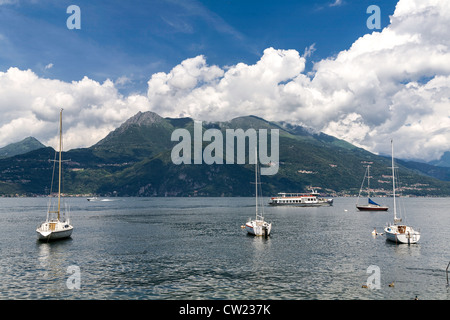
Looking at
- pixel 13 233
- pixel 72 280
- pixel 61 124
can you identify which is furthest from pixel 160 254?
pixel 13 233

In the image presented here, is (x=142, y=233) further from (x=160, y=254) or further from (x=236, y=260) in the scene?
(x=236, y=260)

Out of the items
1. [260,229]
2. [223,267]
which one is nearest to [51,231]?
[223,267]

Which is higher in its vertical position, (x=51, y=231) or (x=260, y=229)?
(x=51, y=231)

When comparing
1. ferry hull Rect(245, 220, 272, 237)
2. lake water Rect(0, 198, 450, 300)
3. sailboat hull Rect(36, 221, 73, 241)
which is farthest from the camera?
ferry hull Rect(245, 220, 272, 237)

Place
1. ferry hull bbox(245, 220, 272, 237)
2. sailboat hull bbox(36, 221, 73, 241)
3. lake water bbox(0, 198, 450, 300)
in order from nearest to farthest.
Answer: lake water bbox(0, 198, 450, 300) → sailboat hull bbox(36, 221, 73, 241) → ferry hull bbox(245, 220, 272, 237)

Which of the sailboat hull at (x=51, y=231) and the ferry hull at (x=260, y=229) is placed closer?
the sailboat hull at (x=51, y=231)

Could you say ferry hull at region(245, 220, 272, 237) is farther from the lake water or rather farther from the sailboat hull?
the sailboat hull

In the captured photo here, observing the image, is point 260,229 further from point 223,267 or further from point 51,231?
point 51,231

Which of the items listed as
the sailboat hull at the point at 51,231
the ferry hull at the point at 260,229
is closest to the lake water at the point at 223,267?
the sailboat hull at the point at 51,231

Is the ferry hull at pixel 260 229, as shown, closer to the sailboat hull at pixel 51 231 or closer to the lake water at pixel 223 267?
the lake water at pixel 223 267

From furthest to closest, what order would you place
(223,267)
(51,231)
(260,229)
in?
1. (260,229)
2. (51,231)
3. (223,267)

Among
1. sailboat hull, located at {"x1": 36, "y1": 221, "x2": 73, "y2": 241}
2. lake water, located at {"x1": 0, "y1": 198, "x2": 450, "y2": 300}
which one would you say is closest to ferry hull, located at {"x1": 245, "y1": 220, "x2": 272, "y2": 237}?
lake water, located at {"x1": 0, "y1": 198, "x2": 450, "y2": 300}

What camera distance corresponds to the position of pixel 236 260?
5962 cm
